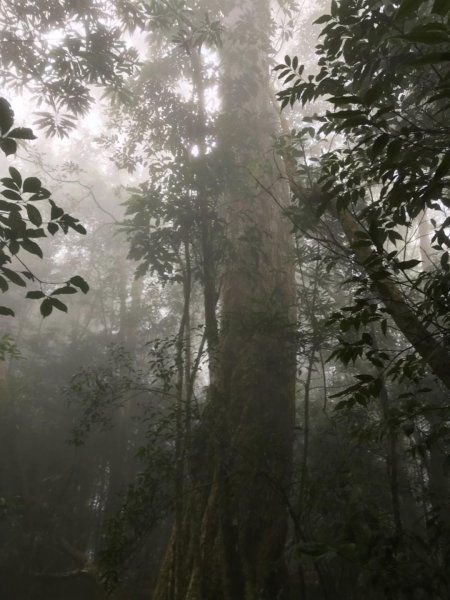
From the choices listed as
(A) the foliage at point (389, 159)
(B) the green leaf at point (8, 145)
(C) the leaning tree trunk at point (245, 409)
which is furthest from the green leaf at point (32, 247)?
(C) the leaning tree trunk at point (245, 409)

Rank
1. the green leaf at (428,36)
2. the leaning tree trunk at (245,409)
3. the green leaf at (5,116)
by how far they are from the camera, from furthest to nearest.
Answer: the leaning tree trunk at (245,409) < the green leaf at (5,116) < the green leaf at (428,36)

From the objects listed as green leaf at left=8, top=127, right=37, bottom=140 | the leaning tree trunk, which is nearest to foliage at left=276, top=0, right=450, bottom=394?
the leaning tree trunk

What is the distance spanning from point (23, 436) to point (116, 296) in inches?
226

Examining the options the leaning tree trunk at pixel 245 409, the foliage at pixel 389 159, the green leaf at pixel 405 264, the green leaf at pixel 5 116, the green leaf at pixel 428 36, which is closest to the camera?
the green leaf at pixel 428 36

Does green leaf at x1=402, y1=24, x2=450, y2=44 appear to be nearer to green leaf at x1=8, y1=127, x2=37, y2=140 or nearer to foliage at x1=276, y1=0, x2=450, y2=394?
A: foliage at x1=276, y1=0, x2=450, y2=394

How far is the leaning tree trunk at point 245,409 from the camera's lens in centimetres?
381

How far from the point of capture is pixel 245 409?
5.30 metres

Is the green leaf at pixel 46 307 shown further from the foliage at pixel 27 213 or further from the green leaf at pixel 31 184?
the green leaf at pixel 31 184

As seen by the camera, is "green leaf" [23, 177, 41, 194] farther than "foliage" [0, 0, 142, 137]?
No

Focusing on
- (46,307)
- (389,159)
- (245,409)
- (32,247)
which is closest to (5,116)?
(32,247)

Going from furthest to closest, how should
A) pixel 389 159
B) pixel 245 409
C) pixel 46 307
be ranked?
1. pixel 245 409
2. pixel 46 307
3. pixel 389 159

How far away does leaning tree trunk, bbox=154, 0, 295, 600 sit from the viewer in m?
3.81

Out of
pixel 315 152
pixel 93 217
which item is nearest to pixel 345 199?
pixel 315 152

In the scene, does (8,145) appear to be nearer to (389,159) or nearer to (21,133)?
(21,133)
